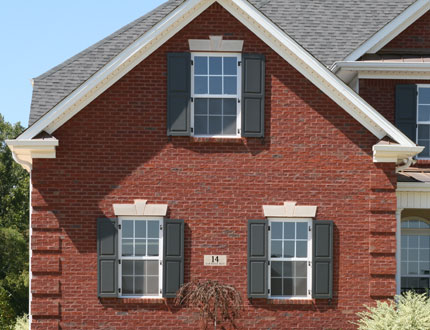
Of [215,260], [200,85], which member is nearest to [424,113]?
[200,85]

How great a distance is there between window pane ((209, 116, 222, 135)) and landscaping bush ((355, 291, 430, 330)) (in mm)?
4822

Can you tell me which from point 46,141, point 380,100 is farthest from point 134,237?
point 380,100

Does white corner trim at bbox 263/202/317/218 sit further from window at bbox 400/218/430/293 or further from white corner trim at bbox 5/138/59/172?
window at bbox 400/218/430/293

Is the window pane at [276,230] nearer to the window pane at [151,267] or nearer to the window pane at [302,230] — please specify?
the window pane at [302,230]

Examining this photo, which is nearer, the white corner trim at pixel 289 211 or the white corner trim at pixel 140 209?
the white corner trim at pixel 140 209

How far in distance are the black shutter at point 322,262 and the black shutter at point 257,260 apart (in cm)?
104

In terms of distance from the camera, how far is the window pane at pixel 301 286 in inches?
650

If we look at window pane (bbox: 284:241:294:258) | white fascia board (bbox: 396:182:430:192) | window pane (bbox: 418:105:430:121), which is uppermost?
window pane (bbox: 418:105:430:121)

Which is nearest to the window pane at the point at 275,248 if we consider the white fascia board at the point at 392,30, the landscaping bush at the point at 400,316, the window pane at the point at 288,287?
the window pane at the point at 288,287

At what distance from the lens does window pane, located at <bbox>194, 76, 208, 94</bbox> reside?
1656 cm

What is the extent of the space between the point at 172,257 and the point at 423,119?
747 cm

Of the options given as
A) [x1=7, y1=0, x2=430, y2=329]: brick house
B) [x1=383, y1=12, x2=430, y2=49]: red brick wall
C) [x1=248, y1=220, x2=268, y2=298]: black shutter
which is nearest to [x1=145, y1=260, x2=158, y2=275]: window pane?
[x1=7, y1=0, x2=430, y2=329]: brick house

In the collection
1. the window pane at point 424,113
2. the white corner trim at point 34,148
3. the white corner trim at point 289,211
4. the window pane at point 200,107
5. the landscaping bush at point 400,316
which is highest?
the window pane at point 424,113

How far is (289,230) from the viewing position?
16484 mm
